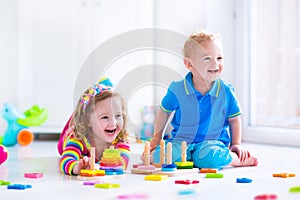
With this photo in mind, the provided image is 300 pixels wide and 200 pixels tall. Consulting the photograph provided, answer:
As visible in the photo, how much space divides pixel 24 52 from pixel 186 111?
47.4 inches

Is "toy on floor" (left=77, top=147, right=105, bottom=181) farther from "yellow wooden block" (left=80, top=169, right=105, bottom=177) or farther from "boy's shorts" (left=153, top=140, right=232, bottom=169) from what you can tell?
"boy's shorts" (left=153, top=140, right=232, bottom=169)

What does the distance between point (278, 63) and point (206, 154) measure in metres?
1.34

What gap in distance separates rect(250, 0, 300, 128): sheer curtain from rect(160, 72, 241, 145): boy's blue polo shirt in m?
0.84

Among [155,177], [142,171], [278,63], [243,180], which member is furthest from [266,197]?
[278,63]

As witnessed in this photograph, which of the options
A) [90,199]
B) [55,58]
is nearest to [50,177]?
[90,199]

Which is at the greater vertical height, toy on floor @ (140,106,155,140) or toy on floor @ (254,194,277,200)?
toy on floor @ (140,106,155,140)

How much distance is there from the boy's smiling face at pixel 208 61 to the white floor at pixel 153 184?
1.03 feet

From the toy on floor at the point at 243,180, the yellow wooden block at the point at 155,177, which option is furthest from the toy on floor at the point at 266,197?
the yellow wooden block at the point at 155,177

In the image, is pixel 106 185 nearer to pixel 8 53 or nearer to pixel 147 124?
pixel 147 124

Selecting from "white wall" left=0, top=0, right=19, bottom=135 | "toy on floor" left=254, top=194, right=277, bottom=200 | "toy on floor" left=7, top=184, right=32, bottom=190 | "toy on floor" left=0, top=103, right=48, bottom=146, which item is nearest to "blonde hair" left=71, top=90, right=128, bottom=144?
"toy on floor" left=7, top=184, right=32, bottom=190

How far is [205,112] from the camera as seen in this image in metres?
1.70

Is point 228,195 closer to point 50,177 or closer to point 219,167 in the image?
point 219,167

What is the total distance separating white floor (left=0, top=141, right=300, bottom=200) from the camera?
3.81 ft

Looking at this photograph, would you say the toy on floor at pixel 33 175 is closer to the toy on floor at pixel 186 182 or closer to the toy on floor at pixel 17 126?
the toy on floor at pixel 186 182
